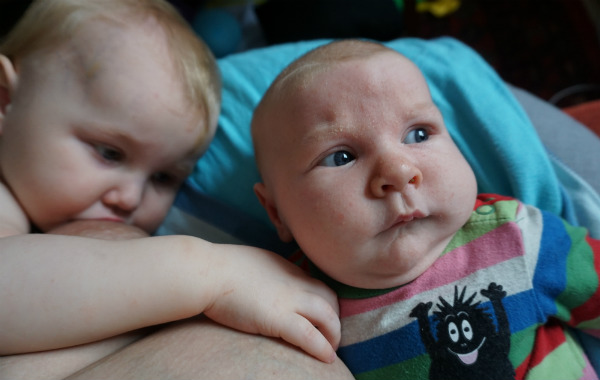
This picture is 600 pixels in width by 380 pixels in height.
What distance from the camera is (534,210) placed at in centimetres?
90

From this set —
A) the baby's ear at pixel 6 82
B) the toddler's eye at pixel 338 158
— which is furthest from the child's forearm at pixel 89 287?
the baby's ear at pixel 6 82

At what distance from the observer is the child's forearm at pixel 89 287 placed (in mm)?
720

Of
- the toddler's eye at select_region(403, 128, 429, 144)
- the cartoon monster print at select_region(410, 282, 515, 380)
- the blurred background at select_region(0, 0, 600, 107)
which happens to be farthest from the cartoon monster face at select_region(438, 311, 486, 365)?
the blurred background at select_region(0, 0, 600, 107)

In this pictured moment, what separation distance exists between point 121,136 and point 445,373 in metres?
0.73

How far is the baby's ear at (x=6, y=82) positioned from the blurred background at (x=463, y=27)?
94 centimetres

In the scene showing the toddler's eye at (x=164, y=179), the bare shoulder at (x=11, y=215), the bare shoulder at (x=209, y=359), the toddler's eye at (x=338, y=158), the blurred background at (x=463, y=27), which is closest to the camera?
the bare shoulder at (x=209, y=359)

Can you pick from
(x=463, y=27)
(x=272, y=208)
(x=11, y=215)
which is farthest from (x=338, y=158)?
(x=463, y=27)

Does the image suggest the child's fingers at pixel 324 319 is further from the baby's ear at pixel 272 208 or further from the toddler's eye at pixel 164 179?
the toddler's eye at pixel 164 179

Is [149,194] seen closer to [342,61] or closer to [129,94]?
[129,94]

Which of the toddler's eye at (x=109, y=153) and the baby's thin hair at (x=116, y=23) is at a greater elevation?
A: the baby's thin hair at (x=116, y=23)

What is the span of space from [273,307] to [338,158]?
27 centimetres

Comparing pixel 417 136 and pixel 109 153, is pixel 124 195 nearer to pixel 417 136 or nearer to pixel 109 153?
pixel 109 153

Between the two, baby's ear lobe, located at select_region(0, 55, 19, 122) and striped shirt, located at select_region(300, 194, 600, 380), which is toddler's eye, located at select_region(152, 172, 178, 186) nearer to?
baby's ear lobe, located at select_region(0, 55, 19, 122)

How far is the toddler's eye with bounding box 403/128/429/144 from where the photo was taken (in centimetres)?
84
